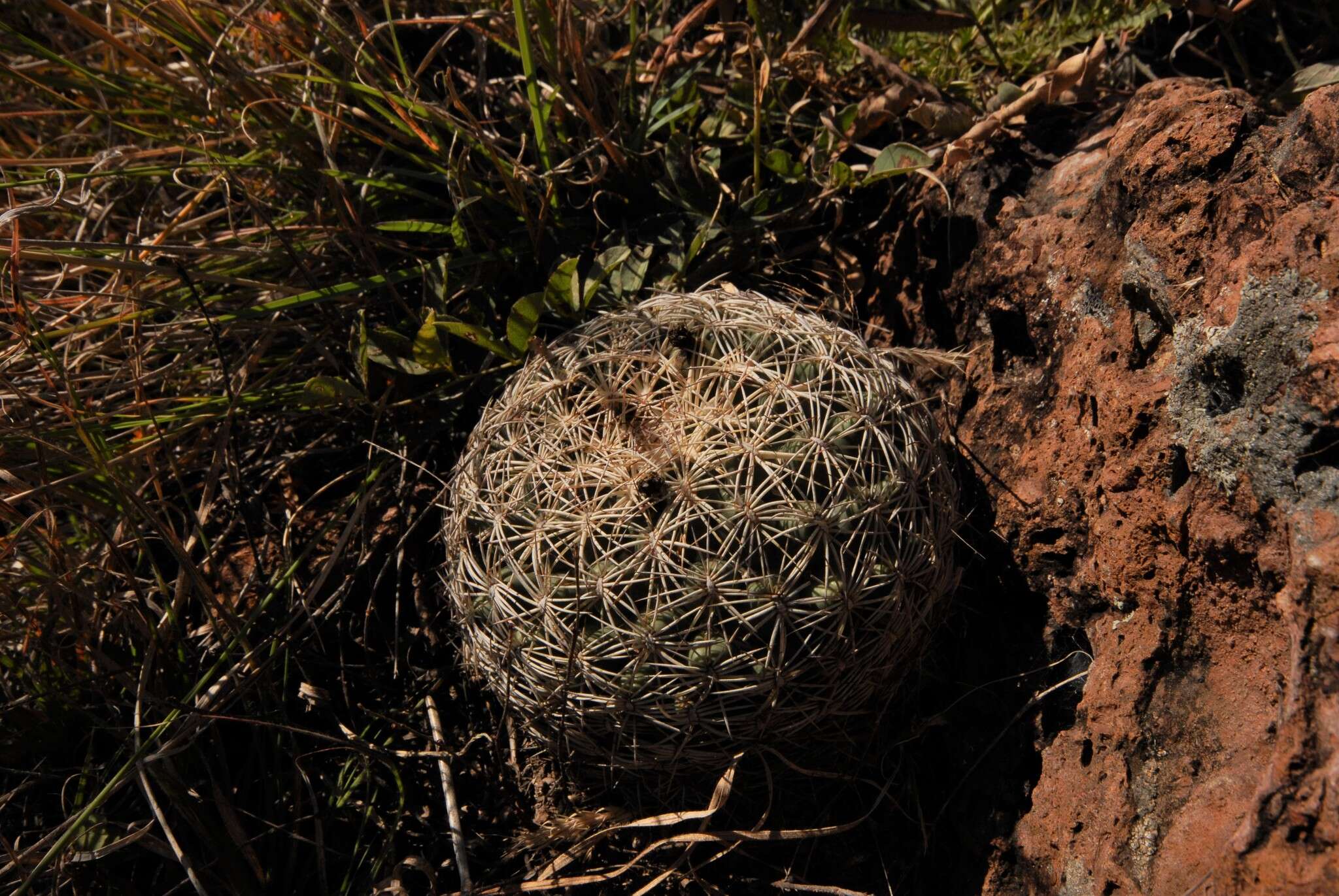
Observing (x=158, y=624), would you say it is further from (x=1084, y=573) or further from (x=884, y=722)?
(x=1084, y=573)

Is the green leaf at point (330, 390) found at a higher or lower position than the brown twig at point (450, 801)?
higher

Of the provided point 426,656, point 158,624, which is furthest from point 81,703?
point 426,656

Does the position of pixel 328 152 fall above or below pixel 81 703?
above

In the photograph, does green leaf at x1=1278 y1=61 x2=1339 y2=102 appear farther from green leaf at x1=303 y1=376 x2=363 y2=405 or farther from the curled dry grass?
green leaf at x1=303 y1=376 x2=363 y2=405

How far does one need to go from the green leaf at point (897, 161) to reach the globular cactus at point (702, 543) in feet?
2.10

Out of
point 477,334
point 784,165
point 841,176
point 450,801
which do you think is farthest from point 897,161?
point 450,801

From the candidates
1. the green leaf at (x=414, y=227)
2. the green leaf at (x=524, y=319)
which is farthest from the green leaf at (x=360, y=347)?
the green leaf at (x=524, y=319)

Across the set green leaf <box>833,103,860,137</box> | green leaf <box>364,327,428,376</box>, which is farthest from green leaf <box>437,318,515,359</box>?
green leaf <box>833,103,860,137</box>

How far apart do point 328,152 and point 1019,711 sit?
2326 mm

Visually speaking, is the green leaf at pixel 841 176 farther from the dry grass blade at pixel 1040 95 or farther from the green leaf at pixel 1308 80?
the green leaf at pixel 1308 80

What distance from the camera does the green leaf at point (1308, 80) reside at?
94.3 inches

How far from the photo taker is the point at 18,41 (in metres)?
3.04

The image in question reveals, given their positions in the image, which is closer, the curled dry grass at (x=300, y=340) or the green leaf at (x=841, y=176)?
the curled dry grass at (x=300, y=340)

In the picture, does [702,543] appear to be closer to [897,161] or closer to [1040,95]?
[897,161]
